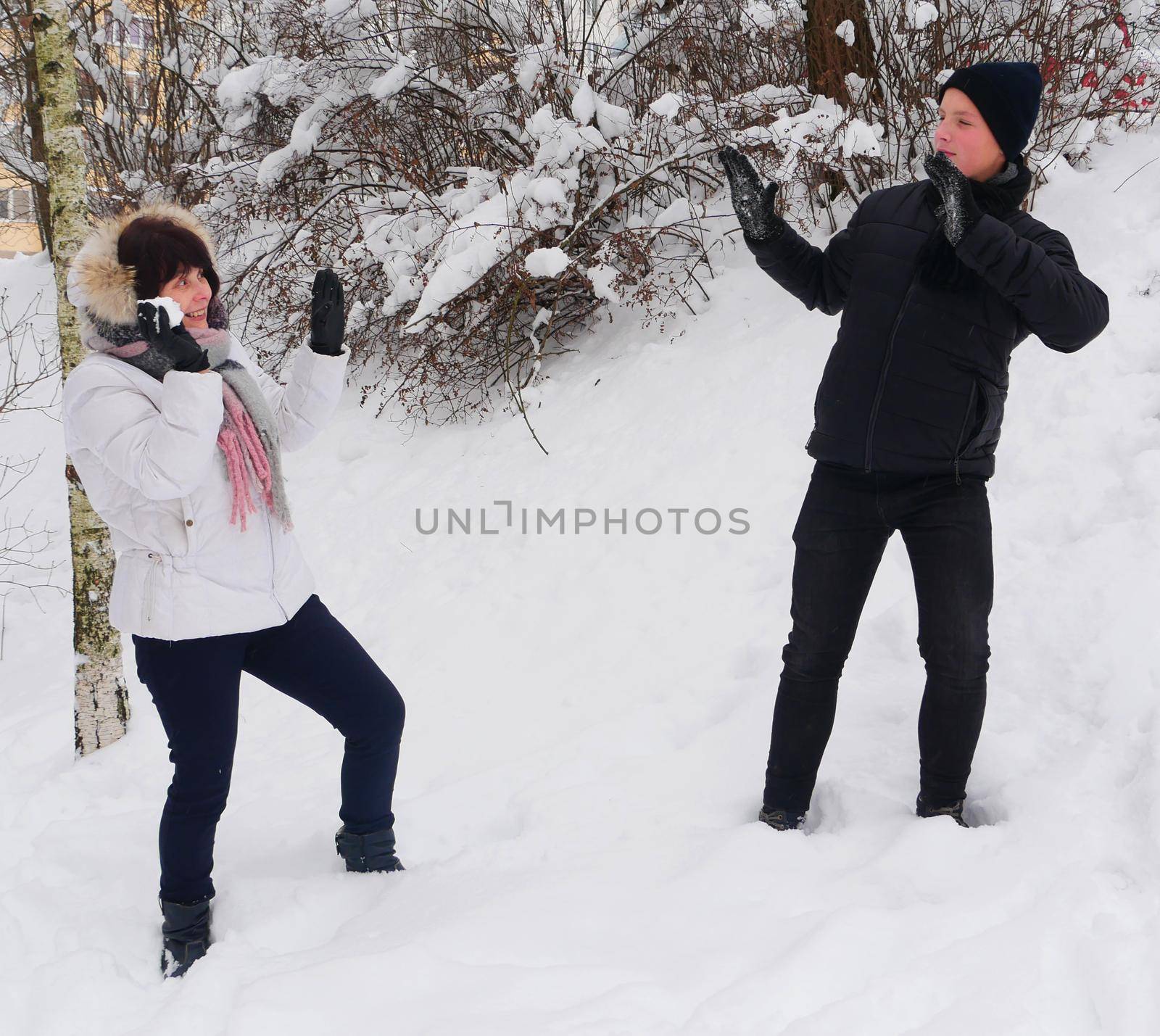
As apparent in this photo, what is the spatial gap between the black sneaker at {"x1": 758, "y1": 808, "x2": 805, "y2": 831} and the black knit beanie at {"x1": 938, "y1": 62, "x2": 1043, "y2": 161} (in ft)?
5.39

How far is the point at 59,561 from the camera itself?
6828 mm

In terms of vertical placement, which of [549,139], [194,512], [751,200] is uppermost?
[549,139]

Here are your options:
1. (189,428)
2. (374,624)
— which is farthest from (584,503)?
(189,428)

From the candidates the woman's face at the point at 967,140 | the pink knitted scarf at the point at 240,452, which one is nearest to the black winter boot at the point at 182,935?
the pink knitted scarf at the point at 240,452

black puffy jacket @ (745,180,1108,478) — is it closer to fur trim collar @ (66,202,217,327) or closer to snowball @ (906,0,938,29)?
fur trim collar @ (66,202,217,327)

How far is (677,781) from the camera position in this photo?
2.83 meters

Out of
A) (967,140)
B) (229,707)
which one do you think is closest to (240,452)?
(229,707)

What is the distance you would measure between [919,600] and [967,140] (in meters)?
1.02

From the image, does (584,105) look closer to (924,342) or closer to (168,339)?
(924,342)

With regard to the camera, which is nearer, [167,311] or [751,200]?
[167,311]

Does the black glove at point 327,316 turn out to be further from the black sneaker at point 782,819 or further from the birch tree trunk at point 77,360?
the birch tree trunk at point 77,360

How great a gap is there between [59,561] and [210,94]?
14.1 ft

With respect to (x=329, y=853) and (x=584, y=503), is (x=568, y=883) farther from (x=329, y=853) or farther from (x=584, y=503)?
(x=584, y=503)

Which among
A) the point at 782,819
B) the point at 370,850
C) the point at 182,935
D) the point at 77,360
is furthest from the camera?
the point at 77,360
